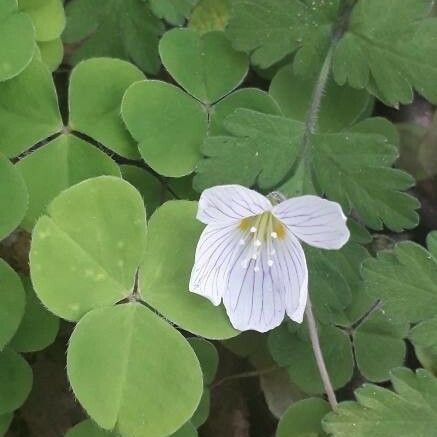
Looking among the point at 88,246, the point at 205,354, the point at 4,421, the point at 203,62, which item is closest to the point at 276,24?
the point at 203,62

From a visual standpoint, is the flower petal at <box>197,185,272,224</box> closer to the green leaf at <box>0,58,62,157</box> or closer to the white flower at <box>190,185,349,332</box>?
the white flower at <box>190,185,349,332</box>

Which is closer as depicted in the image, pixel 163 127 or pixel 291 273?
pixel 291 273

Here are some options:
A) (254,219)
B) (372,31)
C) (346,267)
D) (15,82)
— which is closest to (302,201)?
Answer: (254,219)

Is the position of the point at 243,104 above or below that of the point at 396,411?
above

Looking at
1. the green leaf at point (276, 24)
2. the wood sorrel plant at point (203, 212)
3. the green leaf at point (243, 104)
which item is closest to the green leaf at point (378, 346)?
the wood sorrel plant at point (203, 212)

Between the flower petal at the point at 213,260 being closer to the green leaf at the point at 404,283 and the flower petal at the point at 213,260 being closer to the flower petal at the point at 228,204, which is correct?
the flower petal at the point at 228,204

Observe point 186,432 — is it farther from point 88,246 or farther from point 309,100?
point 309,100
